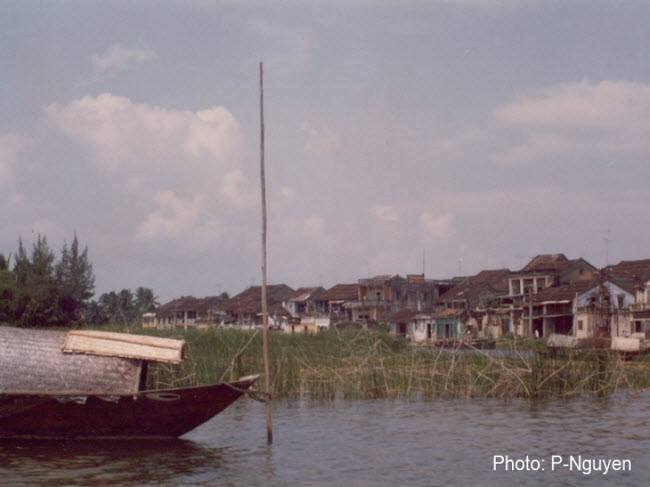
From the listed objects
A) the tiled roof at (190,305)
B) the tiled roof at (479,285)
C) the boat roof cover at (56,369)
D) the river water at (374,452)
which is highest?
the tiled roof at (479,285)

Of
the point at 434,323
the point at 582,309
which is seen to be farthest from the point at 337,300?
the point at 582,309

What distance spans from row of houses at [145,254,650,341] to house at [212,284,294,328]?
0.34 feet

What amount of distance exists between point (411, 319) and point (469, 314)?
5.00 meters

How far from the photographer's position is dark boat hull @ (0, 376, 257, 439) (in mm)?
9656

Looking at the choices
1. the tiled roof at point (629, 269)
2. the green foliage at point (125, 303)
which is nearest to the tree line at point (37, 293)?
the green foliage at point (125, 303)

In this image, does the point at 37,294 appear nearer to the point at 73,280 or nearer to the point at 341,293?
the point at 73,280

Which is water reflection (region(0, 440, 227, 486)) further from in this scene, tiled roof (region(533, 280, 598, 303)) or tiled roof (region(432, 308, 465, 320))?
tiled roof (region(432, 308, 465, 320))

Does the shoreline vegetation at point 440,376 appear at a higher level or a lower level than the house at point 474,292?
lower

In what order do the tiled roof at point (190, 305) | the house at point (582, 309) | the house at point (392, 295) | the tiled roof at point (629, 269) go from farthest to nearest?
the tiled roof at point (190, 305), the house at point (392, 295), the tiled roof at point (629, 269), the house at point (582, 309)

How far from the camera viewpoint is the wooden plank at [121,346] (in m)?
9.59

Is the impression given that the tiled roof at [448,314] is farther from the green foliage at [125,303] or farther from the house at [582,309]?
the green foliage at [125,303]

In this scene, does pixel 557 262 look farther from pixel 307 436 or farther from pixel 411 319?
pixel 307 436

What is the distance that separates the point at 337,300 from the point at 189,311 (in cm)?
2002

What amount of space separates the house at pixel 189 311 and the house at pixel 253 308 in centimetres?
210
